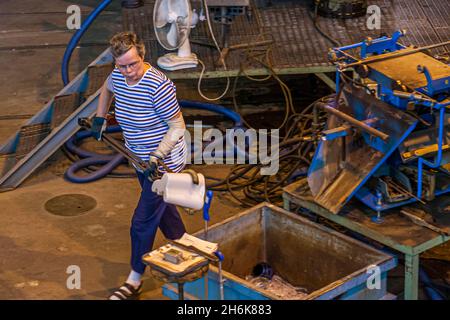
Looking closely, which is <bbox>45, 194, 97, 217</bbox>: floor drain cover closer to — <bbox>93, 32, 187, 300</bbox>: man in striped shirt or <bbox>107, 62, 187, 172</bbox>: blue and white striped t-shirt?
<bbox>93, 32, 187, 300</bbox>: man in striped shirt

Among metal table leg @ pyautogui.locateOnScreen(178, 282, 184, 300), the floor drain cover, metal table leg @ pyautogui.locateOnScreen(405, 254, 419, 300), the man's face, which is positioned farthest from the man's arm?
the floor drain cover

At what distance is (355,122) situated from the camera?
5109 mm

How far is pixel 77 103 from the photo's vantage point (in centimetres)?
754

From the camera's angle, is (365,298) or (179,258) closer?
(179,258)

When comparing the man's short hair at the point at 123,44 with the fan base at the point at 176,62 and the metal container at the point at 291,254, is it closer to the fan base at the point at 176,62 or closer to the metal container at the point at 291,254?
the metal container at the point at 291,254

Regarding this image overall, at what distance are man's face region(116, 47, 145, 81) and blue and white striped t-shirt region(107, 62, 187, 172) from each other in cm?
6

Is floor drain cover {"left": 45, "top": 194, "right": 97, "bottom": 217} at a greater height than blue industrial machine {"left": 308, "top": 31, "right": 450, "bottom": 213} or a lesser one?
lesser

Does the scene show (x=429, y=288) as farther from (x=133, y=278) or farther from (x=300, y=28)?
(x=300, y=28)

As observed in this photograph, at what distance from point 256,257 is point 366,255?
0.86m

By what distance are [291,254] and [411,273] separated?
86 centimetres

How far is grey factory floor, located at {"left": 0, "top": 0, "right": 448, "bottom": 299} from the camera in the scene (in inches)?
226

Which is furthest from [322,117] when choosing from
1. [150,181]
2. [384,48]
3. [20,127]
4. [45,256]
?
[20,127]

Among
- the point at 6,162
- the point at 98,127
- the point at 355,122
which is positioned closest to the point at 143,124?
the point at 98,127

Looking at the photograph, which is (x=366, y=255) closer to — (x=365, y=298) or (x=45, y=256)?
(x=365, y=298)
